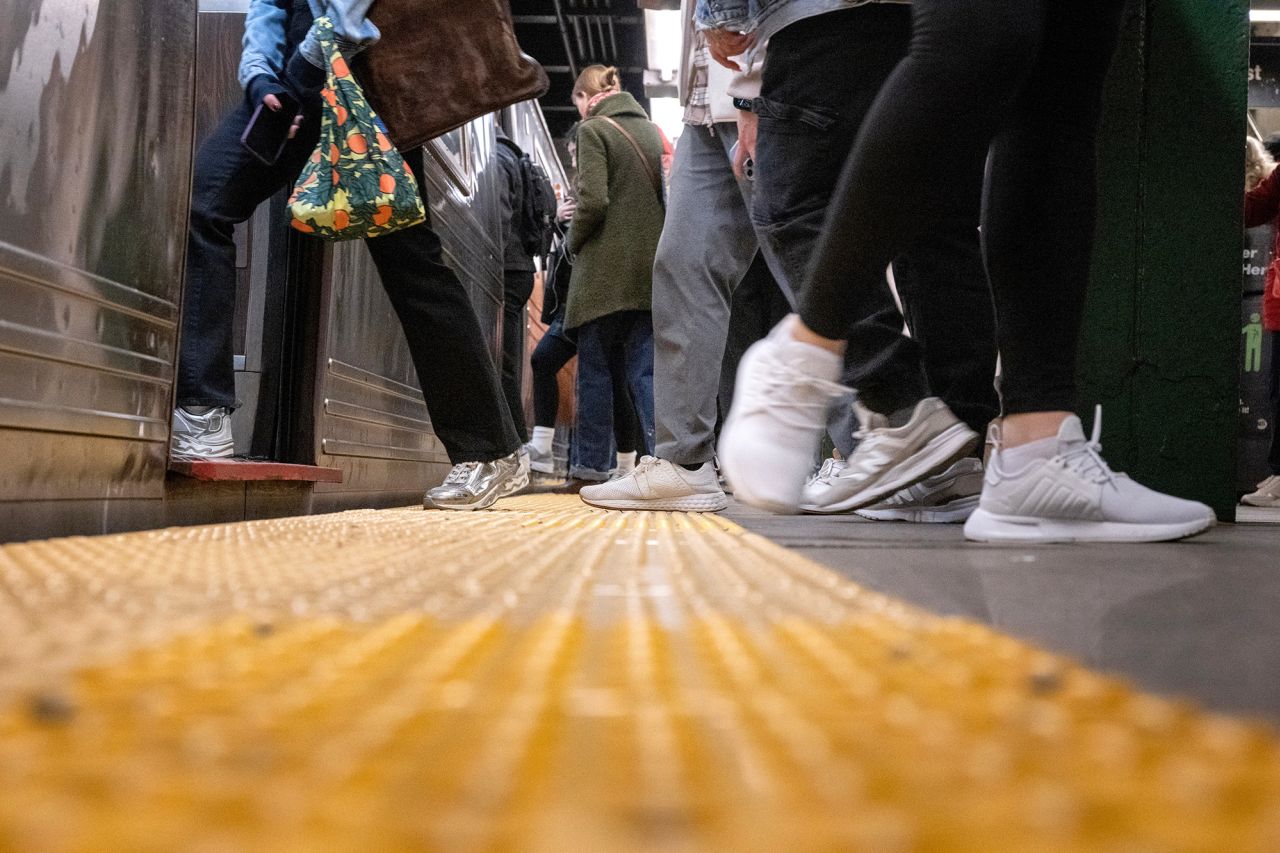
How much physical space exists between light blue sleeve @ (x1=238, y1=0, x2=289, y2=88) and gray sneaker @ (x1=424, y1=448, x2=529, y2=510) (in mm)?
855

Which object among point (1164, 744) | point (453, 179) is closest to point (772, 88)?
point (1164, 744)

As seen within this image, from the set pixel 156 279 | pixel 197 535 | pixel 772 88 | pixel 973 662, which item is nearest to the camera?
pixel 973 662

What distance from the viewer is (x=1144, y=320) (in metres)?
1.92

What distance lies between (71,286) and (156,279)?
20 cm

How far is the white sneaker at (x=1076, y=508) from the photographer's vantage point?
1.13 m

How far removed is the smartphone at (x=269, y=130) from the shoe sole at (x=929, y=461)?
4.24 feet

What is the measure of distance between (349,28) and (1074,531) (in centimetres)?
147

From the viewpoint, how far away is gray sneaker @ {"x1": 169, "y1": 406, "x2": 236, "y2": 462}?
5.49 ft

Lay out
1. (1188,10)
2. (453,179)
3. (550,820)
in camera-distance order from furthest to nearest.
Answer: (453,179) < (1188,10) < (550,820)

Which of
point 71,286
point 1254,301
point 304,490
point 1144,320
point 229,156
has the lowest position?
point 304,490

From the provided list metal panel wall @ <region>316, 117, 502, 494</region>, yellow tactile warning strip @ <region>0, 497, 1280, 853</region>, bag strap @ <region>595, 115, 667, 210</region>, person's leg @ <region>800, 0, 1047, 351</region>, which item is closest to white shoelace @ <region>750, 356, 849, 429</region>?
person's leg @ <region>800, 0, 1047, 351</region>

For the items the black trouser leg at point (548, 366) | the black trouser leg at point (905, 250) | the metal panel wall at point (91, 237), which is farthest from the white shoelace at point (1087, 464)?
the black trouser leg at point (548, 366)

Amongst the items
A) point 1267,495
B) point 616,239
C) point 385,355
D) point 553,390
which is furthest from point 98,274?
point 1267,495

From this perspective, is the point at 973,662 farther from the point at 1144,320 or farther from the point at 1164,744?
the point at 1144,320
